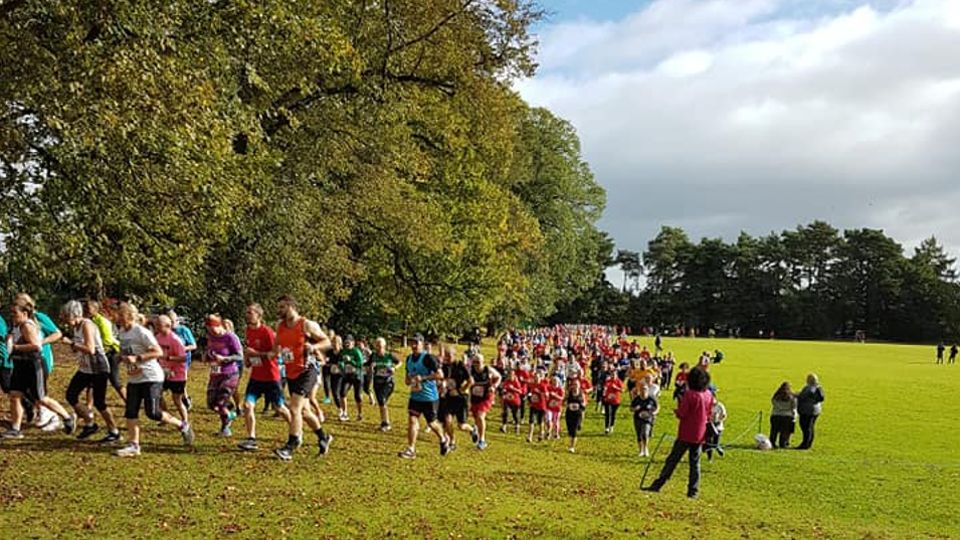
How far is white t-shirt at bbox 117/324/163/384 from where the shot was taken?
36.2ft

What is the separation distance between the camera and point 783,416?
857 inches

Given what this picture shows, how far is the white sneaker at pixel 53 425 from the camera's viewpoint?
1234 cm

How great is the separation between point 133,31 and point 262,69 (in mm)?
6455

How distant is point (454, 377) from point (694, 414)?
5.83 meters

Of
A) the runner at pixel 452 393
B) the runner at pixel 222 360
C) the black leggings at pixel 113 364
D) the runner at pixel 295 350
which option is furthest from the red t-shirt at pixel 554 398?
the black leggings at pixel 113 364

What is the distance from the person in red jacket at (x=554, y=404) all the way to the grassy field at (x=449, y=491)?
0.80 metres

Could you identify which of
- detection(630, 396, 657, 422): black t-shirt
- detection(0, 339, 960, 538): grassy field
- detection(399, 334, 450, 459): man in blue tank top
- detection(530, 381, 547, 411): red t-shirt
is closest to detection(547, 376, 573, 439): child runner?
detection(530, 381, 547, 411): red t-shirt

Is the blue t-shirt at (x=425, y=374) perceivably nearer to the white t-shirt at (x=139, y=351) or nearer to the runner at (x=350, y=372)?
the white t-shirt at (x=139, y=351)

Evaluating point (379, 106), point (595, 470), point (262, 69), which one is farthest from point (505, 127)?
point (595, 470)

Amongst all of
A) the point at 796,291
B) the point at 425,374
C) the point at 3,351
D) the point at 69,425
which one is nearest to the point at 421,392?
the point at 425,374

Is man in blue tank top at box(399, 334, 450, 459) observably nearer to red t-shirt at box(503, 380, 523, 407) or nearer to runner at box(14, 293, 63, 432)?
runner at box(14, 293, 63, 432)

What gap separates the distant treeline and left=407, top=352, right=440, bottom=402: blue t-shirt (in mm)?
103659

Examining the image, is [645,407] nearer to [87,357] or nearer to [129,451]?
[129,451]

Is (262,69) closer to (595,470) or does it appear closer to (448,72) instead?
(448,72)
